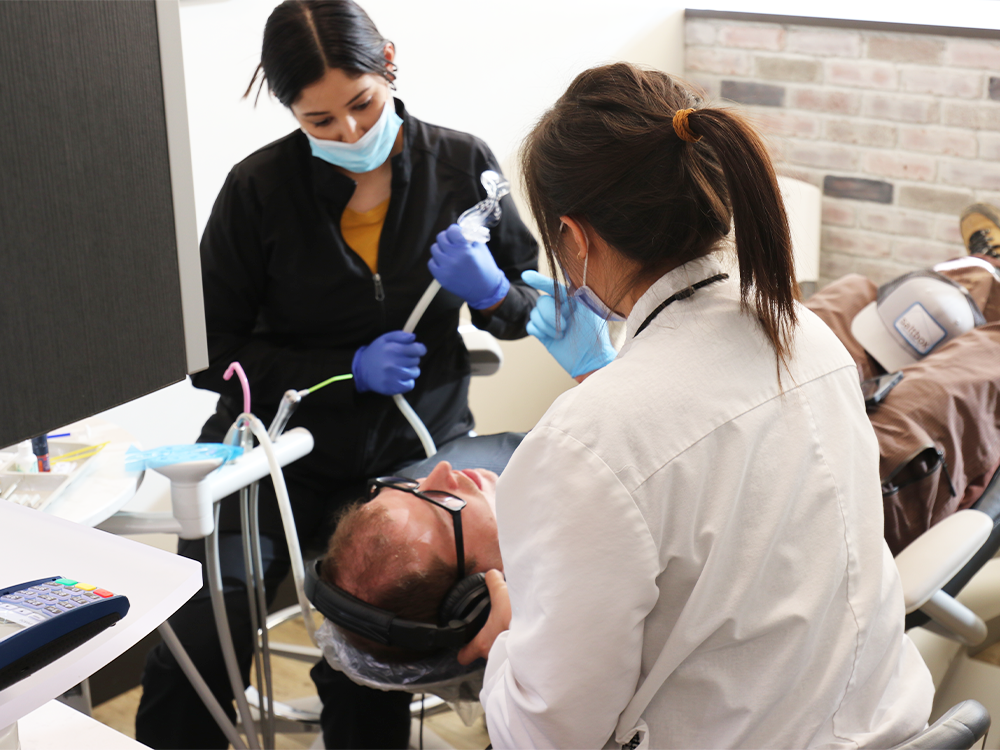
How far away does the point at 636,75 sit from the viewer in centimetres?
89

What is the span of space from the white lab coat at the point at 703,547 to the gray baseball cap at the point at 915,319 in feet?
4.01

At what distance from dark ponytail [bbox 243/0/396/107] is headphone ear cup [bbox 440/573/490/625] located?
36.2 inches

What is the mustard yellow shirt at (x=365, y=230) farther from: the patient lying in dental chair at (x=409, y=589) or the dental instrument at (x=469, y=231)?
the patient lying in dental chair at (x=409, y=589)

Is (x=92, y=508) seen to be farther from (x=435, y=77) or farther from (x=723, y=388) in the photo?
(x=435, y=77)

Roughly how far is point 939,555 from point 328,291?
1.15 metres

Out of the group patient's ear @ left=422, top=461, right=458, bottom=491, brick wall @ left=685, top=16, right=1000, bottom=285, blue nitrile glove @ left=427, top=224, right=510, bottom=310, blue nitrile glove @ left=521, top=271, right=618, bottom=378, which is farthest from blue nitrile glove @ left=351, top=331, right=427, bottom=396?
brick wall @ left=685, top=16, right=1000, bottom=285

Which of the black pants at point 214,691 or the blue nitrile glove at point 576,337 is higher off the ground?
the blue nitrile glove at point 576,337

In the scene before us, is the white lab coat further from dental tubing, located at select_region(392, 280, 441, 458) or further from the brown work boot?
the brown work boot

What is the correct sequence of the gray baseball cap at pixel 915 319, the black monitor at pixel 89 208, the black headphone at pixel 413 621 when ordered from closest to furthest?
1. the black monitor at pixel 89 208
2. the black headphone at pixel 413 621
3. the gray baseball cap at pixel 915 319

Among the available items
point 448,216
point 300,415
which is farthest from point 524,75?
point 300,415

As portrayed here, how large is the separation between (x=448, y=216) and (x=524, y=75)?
1.11 meters

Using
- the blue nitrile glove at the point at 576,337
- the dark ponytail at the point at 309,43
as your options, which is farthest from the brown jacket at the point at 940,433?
the dark ponytail at the point at 309,43

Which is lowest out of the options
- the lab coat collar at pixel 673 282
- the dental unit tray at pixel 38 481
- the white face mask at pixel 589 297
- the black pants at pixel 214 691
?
the black pants at pixel 214 691

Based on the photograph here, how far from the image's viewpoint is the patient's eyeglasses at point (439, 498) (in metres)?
1.21
